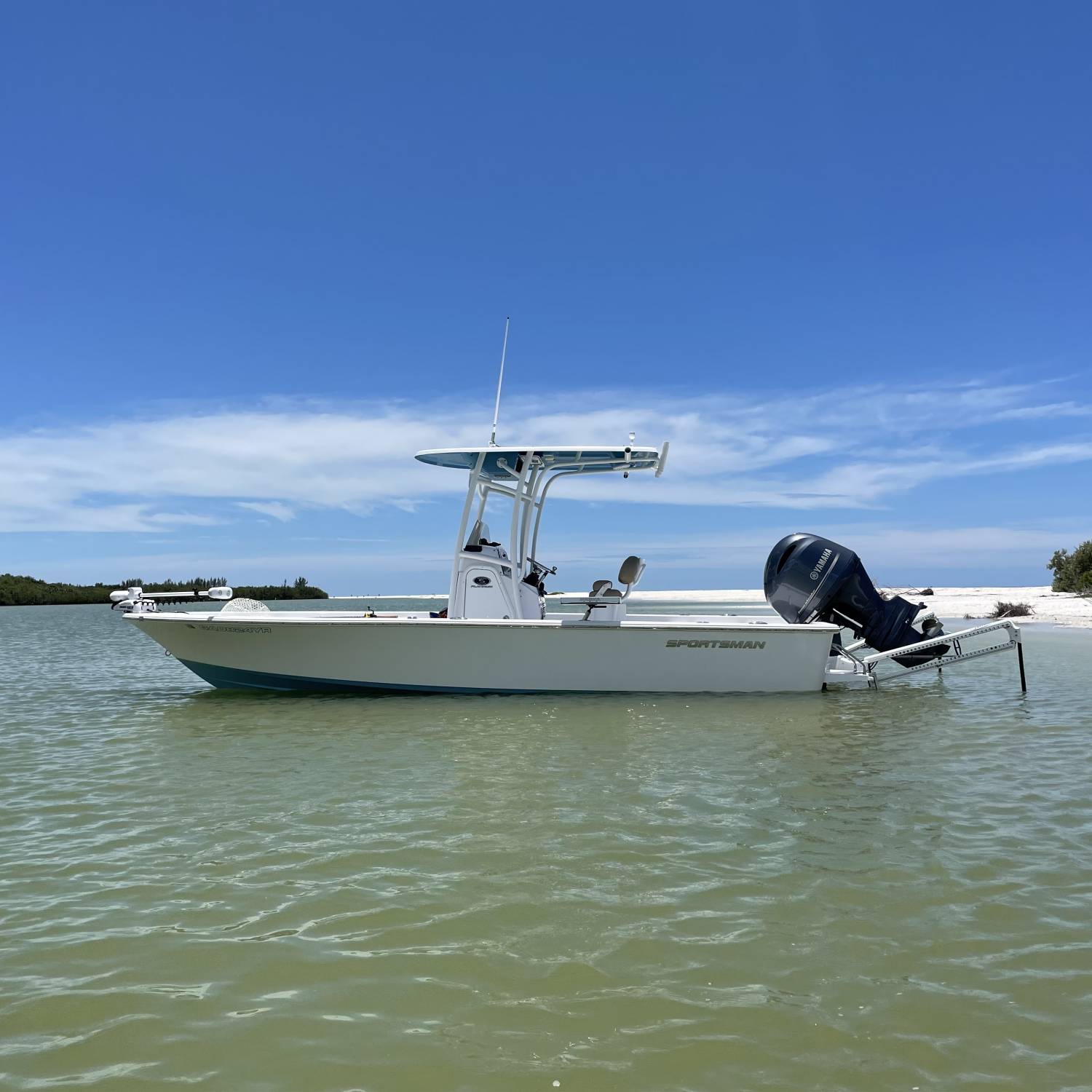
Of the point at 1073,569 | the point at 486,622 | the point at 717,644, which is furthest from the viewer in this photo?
the point at 1073,569

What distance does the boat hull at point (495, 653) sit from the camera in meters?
10.8

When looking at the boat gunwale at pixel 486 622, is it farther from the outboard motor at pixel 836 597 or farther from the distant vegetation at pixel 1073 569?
the distant vegetation at pixel 1073 569

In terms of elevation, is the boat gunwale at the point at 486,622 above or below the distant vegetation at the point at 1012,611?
below

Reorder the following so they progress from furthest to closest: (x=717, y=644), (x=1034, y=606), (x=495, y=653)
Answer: (x=1034, y=606) < (x=717, y=644) < (x=495, y=653)

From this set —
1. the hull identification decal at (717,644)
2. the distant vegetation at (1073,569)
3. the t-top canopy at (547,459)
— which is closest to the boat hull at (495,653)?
the hull identification decal at (717,644)

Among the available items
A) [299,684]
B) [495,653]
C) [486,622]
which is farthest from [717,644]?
[299,684]

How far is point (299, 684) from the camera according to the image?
11375mm

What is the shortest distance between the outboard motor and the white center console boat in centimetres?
2

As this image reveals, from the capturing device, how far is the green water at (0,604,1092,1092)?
276cm

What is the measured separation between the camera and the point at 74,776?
6996 mm

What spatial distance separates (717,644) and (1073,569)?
42.3 metres

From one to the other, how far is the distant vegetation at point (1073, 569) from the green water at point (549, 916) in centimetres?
4067

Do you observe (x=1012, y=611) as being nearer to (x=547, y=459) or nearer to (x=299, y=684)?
(x=547, y=459)

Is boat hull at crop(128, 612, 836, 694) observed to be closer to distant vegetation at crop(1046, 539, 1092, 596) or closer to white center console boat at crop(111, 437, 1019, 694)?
white center console boat at crop(111, 437, 1019, 694)
